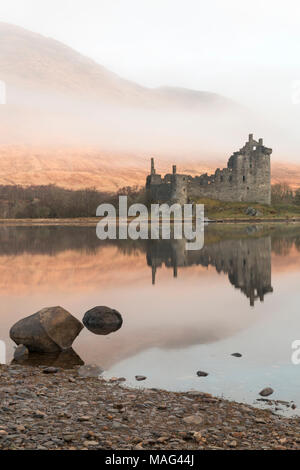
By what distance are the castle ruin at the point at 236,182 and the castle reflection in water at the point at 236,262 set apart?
67500 mm

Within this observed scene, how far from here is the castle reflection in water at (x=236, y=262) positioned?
72.2 feet

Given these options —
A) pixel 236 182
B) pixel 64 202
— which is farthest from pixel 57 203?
pixel 236 182

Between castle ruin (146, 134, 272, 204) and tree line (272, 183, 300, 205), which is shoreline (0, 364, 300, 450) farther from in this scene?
tree line (272, 183, 300, 205)

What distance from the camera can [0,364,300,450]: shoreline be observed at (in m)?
6.20

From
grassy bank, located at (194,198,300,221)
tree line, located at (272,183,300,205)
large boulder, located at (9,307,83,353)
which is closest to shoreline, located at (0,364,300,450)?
large boulder, located at (9,307,83,353)

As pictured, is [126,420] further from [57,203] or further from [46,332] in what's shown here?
[57,203]

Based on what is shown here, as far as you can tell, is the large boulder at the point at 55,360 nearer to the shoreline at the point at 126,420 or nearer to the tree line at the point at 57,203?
the shoreline at the point at 126,420

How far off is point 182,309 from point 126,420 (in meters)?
9.93

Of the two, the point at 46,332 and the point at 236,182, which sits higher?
the point at 236,182

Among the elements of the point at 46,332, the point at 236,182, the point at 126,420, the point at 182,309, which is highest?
the point at 236,182

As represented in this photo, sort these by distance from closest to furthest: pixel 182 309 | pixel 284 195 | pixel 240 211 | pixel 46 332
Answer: pixel 46 332 → pixel 182 309 → pixel 240 211 → pixel 284 195

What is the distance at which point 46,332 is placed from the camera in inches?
459

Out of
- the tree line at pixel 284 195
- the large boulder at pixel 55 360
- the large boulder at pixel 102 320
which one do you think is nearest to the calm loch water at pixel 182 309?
Result: the large boulder at pixel 55 360

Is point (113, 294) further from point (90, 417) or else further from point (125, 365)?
point (90, 417)
